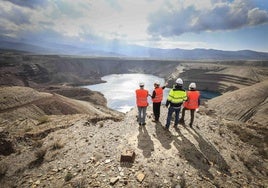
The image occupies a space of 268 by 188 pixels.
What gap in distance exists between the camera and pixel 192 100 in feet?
31.5

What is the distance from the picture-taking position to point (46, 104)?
1227 inches

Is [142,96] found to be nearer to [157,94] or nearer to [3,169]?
[157,94]

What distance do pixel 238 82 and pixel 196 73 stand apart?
89.0ft

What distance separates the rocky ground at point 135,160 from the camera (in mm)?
5773

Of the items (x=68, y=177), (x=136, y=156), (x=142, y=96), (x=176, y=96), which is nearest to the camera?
(x=68, y=177)

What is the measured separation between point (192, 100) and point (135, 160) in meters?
4.81

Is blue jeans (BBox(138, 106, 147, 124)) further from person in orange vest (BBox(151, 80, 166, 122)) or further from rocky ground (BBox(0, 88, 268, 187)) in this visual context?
person in orange vest (BBox(151, 80, 166, 122))

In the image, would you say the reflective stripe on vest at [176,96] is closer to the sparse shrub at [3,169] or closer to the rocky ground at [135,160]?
the rocky ground at [135,160]

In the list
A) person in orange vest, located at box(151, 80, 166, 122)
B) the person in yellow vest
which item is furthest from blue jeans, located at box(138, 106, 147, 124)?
the person in yellow vest

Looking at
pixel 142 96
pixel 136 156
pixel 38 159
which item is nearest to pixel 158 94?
pixel 142 96

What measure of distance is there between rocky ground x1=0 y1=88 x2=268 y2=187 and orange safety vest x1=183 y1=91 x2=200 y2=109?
129cm

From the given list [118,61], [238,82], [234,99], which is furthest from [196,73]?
[118,61]

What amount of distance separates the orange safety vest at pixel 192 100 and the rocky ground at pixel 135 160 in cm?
129

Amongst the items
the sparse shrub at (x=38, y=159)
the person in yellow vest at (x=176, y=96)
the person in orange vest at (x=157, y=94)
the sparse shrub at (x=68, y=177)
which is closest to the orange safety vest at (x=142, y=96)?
the person in orange vest at (x=157, y=94)
